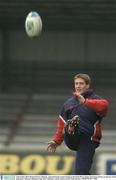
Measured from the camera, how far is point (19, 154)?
1382cm

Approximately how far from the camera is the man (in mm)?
7516

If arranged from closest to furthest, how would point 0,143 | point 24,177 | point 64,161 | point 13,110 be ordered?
point 24,177, point 64,161, point 0,143, point 13,110

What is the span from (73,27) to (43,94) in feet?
7.27

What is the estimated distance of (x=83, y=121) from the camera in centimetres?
762

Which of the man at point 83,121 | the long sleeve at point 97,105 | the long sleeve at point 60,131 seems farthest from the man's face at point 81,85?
the long sleeve at point 60,131

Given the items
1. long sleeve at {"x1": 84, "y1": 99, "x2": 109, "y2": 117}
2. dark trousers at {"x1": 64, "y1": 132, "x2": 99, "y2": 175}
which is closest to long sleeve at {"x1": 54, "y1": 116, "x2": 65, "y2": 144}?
dark trousers at {"x1": 64, "y1": 132, "x2": 99, "y2": 175}

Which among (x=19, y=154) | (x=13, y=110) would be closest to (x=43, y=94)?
(x=13, y=110)

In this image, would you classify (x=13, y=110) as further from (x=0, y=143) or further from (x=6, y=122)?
(x=0, y=143)

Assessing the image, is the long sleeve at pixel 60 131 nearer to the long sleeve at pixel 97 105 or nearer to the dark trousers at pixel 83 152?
the dark trousers at pixel 83 152

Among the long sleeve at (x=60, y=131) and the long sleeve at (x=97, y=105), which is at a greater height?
the long sleeve at (x=97, y=105)

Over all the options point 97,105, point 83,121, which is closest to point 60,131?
point 83,121

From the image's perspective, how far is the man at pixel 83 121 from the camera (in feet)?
24.7

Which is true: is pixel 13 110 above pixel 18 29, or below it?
below

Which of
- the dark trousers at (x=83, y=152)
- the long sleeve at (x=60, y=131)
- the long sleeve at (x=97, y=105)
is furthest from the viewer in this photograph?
the long sleeve at (x=60, y=131)
